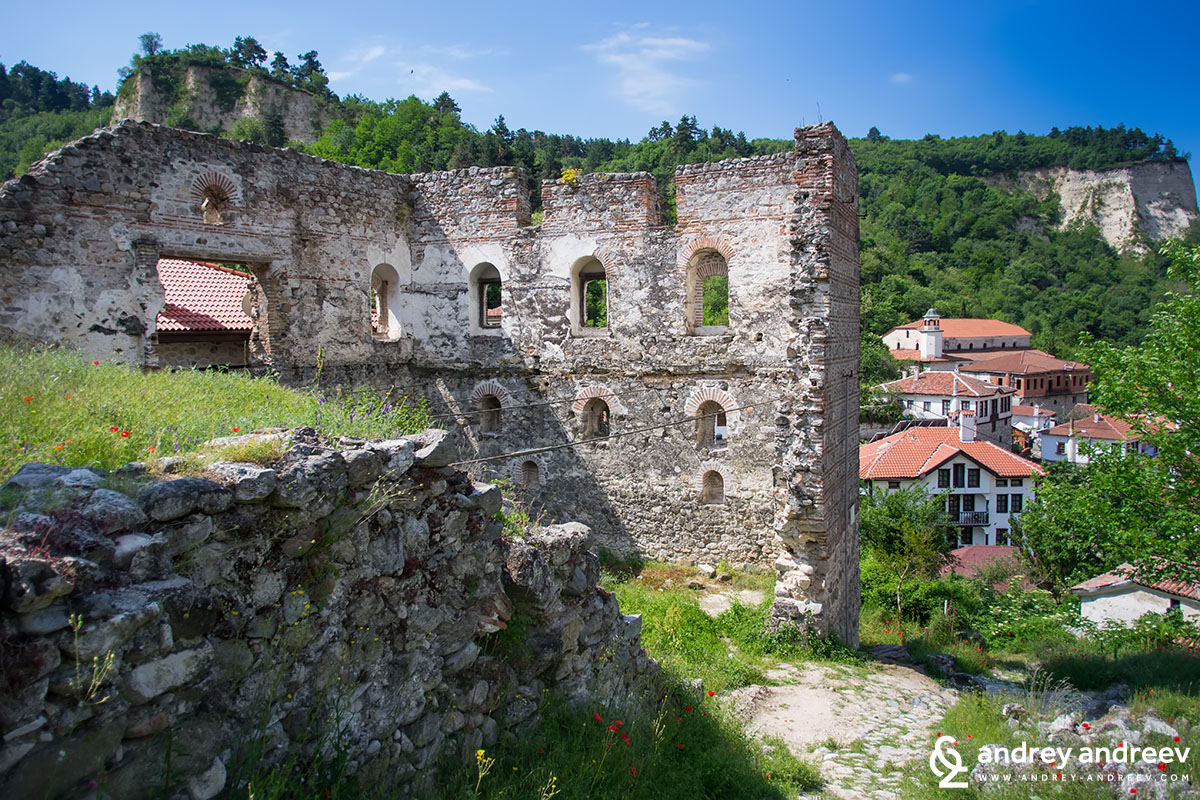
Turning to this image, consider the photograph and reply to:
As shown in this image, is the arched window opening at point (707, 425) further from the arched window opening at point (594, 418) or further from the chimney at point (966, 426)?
the chimney at point (966, 426)

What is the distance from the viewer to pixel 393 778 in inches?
167

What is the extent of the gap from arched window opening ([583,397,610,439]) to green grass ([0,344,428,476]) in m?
8.52

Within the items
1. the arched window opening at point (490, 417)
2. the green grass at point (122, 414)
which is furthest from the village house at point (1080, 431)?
the green grass at point (122, 414)

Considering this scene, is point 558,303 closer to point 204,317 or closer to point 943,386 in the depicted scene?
point 204,317

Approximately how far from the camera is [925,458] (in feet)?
139

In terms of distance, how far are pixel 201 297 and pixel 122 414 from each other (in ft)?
36.0

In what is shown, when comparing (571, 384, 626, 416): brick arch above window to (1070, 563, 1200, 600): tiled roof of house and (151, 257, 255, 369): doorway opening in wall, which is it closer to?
(151, 257, 255, 369): doorway opening in wall

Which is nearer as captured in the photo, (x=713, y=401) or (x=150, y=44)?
(x=713, y=401)

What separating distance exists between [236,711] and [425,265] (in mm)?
12954

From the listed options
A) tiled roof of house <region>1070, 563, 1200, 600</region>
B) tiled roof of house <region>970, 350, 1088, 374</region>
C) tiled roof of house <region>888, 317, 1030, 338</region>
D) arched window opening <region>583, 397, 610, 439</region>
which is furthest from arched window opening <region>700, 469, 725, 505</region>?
tiled roof of house <region>888, 317, 1030, 338</region>

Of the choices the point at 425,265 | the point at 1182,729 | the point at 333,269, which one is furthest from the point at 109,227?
the point at 1182,729

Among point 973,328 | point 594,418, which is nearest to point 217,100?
point 594,418

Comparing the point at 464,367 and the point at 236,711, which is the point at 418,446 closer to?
the point at 236,711

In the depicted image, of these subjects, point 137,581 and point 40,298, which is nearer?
point 137,581
